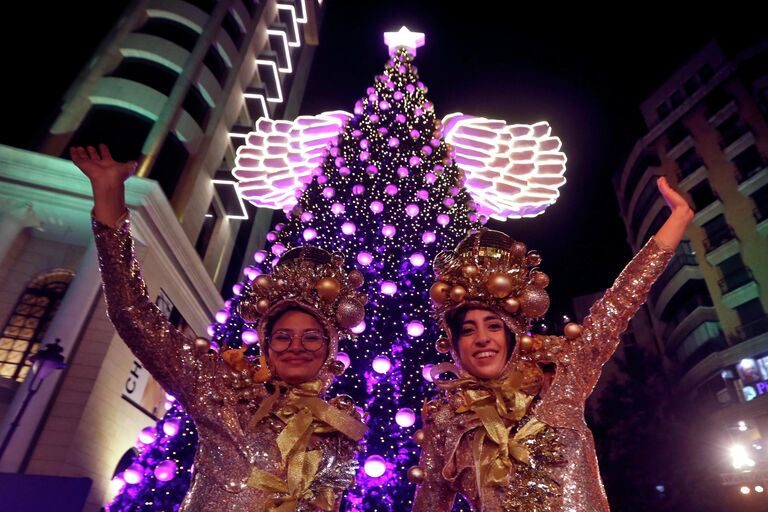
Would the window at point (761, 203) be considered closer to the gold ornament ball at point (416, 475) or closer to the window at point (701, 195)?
Answer: the window at point (701, 195)

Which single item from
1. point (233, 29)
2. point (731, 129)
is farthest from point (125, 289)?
point (731, 129)

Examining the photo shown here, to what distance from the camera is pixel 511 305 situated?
8.66ft

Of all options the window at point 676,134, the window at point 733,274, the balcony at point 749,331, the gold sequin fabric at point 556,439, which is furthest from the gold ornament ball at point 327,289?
the window at point 676,134

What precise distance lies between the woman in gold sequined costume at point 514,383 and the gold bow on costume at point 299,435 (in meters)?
0.46

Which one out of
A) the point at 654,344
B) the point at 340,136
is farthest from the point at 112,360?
the point at 654,344

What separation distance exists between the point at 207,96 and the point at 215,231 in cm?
441

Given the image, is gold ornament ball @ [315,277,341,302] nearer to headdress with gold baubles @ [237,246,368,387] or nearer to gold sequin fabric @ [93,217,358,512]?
headdress with gold baubles @ [237,246,368,387]

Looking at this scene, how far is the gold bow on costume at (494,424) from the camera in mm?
2303

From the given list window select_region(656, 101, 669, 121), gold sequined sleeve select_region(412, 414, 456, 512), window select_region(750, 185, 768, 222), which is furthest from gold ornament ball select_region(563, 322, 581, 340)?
window select_region(656, 101, 669, 121)

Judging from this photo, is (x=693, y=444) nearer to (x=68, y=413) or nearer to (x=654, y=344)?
(x=68, y=413)

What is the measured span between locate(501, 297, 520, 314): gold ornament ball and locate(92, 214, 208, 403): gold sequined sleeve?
1603mm

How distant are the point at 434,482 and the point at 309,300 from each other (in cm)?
115

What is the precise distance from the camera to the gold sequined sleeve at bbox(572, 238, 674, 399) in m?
2.55

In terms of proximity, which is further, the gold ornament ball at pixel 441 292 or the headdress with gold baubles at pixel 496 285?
the gold ornament ball at pixel 441 292
